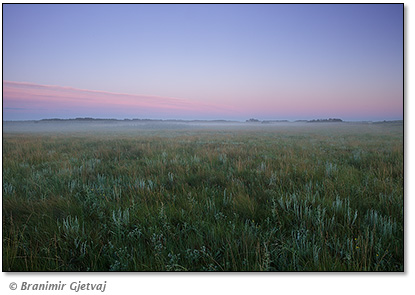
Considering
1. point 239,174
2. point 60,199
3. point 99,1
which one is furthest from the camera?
point 239,174

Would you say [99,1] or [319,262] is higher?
[99,1]

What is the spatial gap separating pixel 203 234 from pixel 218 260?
1.03 feet

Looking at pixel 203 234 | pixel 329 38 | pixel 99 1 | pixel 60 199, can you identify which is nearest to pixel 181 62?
pixel 99 1

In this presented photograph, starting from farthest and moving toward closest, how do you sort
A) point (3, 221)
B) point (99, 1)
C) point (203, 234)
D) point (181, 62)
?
point (181, 62) < point (99, 1) < point (3, 221) < point (203, 234)

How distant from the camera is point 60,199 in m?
2.66

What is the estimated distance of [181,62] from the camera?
470 cm

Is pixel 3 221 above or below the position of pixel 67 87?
below

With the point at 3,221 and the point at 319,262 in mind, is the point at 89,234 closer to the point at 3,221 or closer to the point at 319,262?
the point at 3,221

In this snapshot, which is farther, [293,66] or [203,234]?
[293,66]

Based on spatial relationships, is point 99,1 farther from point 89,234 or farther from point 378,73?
point 378,73

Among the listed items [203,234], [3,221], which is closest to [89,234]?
[203,234]

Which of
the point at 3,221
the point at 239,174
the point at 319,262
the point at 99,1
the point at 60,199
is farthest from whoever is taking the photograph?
the point at 239,174

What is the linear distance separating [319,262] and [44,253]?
7.91 ft

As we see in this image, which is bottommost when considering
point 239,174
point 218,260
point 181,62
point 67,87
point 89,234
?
point 218,260
